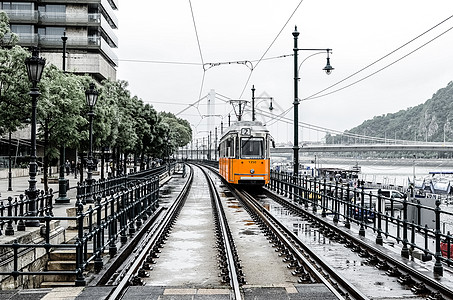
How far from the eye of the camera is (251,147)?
91.0 ft

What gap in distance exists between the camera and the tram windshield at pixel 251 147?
2772 centimetres

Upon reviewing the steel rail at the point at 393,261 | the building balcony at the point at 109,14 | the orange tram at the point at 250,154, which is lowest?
the steel rail at the point at 393,261

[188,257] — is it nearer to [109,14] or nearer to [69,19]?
[69,19]

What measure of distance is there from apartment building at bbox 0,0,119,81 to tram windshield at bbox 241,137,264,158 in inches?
1459

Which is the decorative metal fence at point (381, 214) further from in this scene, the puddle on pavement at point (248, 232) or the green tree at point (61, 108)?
the green tree at point (61, 108)

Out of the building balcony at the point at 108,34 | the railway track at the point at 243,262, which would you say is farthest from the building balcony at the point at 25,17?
the railway track at the point at 243,262

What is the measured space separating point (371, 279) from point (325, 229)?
18.7 ft

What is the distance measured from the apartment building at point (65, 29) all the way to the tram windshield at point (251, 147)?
37060mm

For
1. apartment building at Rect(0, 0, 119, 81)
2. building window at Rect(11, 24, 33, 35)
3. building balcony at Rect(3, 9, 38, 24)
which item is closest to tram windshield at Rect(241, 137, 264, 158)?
apartment building at Rect(0, 0, 119, 81)

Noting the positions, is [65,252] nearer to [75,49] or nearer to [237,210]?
[237,210]

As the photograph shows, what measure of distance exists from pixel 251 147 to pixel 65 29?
41894 mm

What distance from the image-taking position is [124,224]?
1185 centimetres

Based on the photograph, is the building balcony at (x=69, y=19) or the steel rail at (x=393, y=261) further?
the building balcony at (x=69, y=19)

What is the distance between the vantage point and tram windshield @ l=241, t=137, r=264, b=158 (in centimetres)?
2772
